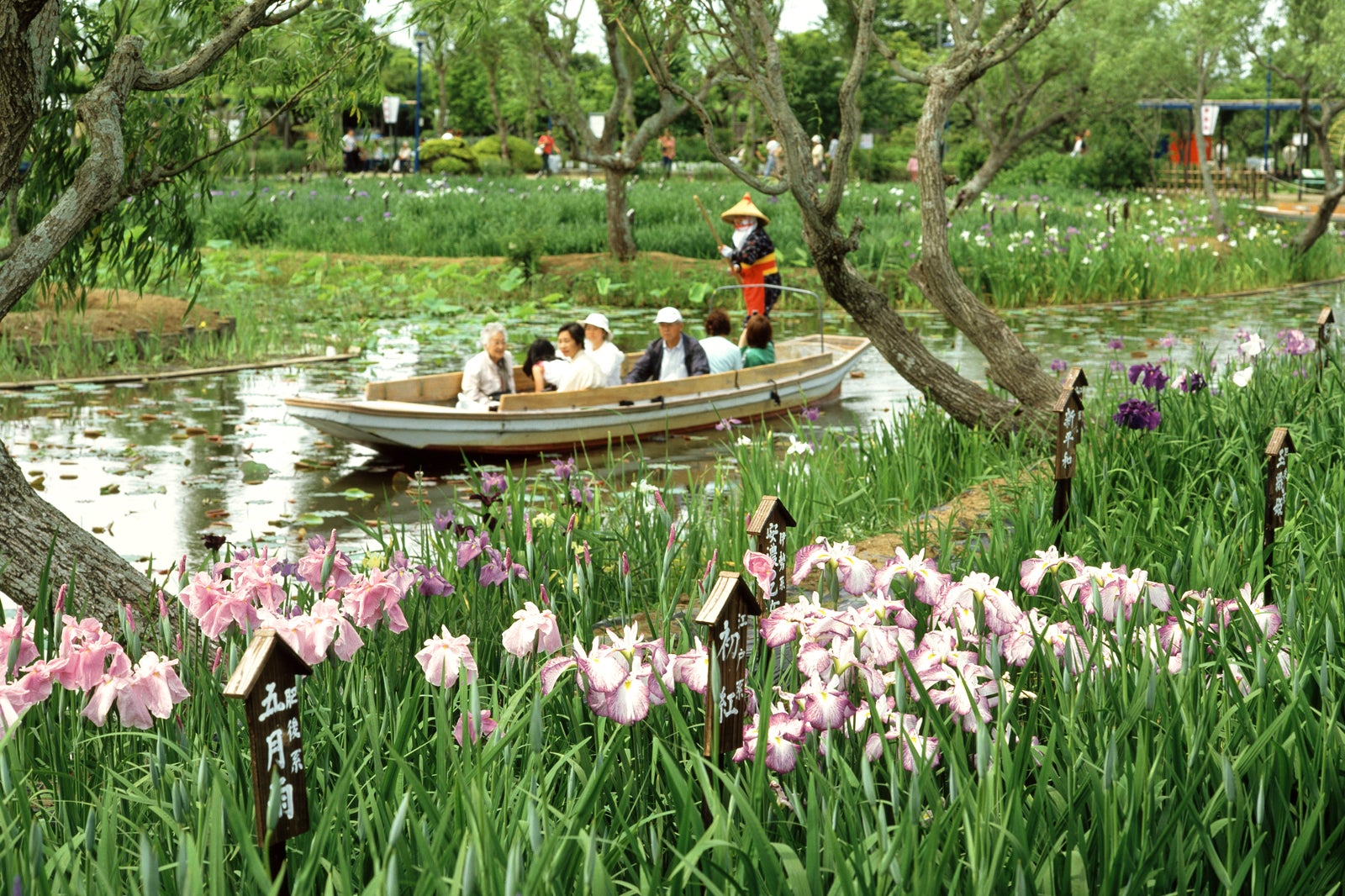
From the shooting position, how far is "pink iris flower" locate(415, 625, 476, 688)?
96.3 inches

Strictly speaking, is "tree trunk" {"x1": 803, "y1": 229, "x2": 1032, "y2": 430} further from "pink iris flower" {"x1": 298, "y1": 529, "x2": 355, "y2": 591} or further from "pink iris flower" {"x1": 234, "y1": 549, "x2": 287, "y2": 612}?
"pink iris flower" {"x1": 234, "y1": 549, "x2": 287, "y2": 612}

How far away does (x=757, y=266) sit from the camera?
46.7 feet

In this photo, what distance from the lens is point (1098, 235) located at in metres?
19.8

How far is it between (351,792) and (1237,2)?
21338mm

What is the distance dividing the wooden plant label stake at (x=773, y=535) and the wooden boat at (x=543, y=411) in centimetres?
558

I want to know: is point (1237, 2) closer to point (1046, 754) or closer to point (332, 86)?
point (332, 86)

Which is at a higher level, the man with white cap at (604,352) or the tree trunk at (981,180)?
the tree trunk at (981,180)

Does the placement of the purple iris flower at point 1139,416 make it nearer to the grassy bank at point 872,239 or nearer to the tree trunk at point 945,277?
the tree trunk at point 945,277

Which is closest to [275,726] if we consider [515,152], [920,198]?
[920,198]

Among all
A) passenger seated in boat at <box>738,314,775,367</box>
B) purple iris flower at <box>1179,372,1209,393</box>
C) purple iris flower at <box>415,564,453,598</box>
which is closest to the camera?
purple iris flower at <box>415,564,453,598</box>

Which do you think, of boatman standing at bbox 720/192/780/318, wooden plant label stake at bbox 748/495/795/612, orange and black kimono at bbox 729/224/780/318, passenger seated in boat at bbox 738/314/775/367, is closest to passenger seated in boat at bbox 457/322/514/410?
passenger seated in boat at bbox 738/314/775/367

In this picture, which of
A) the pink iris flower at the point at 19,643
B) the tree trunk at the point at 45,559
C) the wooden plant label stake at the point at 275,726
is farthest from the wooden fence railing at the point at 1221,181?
the wooden plant label stake at the point at 275,726

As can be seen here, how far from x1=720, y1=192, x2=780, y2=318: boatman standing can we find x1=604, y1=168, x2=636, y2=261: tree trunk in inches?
205

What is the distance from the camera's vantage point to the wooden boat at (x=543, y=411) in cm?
869
